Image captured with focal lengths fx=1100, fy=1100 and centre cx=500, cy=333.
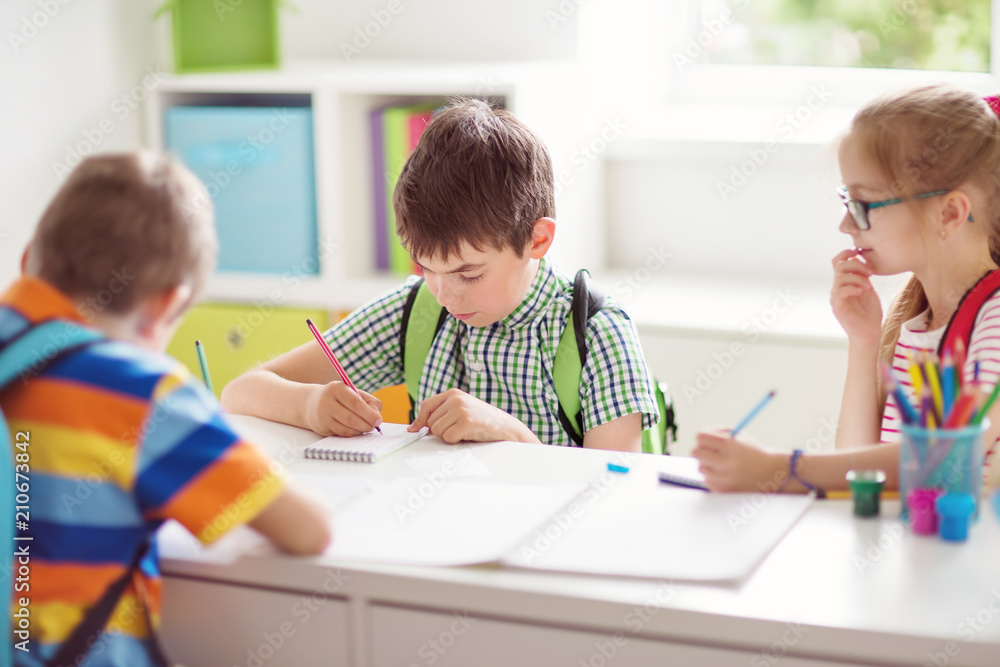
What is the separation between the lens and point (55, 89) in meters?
2.53

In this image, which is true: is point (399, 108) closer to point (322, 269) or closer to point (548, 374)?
point (322, 269)

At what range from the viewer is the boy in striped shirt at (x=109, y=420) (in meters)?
0.94

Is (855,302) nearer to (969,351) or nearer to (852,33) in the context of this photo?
(969,351)

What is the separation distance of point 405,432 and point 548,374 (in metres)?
0.27

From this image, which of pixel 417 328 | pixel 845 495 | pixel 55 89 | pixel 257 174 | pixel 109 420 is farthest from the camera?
pixel 257 174

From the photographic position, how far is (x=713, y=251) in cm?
271

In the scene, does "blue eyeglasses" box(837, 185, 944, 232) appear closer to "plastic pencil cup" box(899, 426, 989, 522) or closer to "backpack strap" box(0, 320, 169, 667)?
"plastic pencil cup" box(899, 426, 989, 522)

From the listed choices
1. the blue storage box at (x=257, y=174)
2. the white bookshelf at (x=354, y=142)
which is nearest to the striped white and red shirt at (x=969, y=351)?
the white bookshelf at (x=354, y=142)

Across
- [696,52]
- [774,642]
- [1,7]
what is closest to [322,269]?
[1,7]

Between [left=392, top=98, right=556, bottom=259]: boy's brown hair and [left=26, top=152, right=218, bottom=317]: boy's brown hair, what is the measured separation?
501mm

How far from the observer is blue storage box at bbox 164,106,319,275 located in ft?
8.46

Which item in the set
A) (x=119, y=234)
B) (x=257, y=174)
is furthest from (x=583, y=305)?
(x=257, y=174)

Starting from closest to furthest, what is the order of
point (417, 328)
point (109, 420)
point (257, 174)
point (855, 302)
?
point (109, 420) < point (855, 302) < point (417, 328) < point (257, 174)

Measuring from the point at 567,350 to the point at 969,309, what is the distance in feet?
1.74
